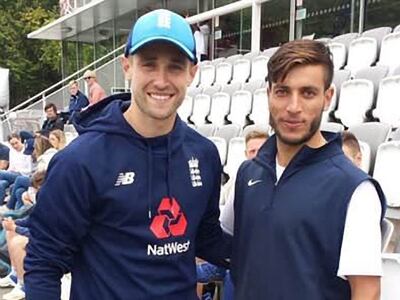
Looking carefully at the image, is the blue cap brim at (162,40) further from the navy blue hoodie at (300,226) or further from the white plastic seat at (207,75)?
the white plastic seat at (207,75)

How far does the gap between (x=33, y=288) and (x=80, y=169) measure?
0.36 m

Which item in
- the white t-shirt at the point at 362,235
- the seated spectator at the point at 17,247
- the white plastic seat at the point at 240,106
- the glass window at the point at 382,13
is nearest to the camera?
the white t-shirt at the point at 362,235

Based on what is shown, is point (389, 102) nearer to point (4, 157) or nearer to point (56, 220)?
point (56, 220)

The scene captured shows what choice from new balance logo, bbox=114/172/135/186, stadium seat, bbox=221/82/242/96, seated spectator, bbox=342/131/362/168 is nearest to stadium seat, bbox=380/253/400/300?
new balance logo, bbox=114/172/135/186

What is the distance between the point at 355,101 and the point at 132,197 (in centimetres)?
403

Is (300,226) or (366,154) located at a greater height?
(366,154)

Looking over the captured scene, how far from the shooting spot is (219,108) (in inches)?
297

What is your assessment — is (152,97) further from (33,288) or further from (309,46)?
(33,288)

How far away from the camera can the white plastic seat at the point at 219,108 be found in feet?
24.3

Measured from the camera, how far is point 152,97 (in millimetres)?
1474

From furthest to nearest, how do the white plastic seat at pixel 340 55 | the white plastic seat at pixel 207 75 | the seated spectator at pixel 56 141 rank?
1. the white plastic seat at pixel 207 75
2. the seated spectator at pixel 56 141
3. the white plastic seat at pixel 340 55

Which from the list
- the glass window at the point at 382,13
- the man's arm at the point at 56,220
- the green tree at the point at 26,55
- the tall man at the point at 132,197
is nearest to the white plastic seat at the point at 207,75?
the glass window at the point at 382,13

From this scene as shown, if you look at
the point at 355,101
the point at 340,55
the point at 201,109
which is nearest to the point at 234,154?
the point at 355,101

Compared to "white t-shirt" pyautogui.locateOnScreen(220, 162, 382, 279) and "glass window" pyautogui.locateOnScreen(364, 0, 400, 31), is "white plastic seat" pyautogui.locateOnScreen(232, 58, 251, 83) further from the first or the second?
"white t-shirt" pyautogui.locateOnScreen(220, 162, 382, 279)
